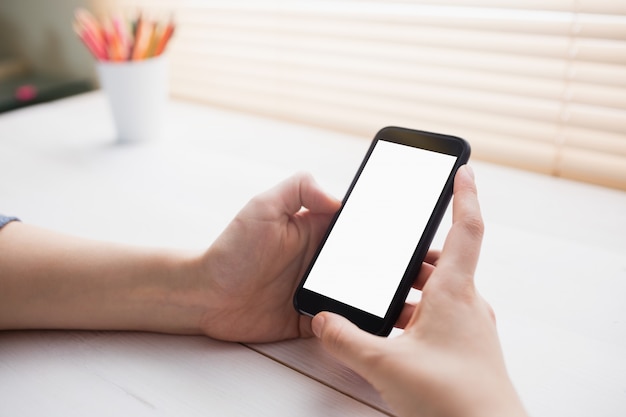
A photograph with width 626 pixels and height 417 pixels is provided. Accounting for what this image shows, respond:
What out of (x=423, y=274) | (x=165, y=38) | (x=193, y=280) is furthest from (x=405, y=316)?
(x=165, y=38)

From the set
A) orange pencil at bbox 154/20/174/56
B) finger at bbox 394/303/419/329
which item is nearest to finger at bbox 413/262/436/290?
finger at bbox 394/303/419/329

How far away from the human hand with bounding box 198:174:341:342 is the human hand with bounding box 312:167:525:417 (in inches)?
3.4

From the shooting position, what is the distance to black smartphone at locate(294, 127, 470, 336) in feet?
1.47

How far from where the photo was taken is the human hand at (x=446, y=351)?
345 millimetres

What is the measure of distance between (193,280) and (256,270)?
2.3 inches

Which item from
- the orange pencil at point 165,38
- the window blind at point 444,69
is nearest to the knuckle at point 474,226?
the window blind at point 444,69

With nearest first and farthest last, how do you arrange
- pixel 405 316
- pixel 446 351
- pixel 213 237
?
pixel 446 351
pixel 405 316
pixel 213 237

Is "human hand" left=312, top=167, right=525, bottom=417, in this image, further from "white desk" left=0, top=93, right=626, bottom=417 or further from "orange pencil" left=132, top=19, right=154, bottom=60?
"orange pencil" left=132, top=19, right=154, bottom=60

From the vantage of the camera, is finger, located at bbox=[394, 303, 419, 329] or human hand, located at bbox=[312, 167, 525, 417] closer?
human hand, located at bbox=[312, 167, 525, 417]

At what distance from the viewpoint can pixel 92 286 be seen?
0.52 meters

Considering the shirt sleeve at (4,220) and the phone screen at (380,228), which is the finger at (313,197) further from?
the shirt sleeve at (4,220)

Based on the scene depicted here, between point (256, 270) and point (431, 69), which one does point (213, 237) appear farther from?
point (431, 69)

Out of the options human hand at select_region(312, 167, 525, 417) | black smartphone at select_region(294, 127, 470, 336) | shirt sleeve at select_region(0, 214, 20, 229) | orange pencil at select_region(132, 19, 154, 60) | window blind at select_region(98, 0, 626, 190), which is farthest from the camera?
orange pencil at select_region(132, 19, 154, 60)

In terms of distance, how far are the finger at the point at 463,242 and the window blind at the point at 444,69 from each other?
15.5 inches
